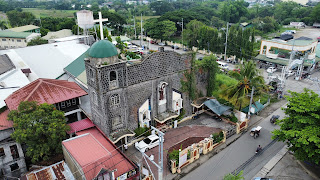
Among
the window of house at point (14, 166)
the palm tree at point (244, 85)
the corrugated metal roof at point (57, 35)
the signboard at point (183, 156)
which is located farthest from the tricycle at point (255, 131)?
the corrugated metal roof at point (57, 35)

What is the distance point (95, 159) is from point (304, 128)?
19.0 m

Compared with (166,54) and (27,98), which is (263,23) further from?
(27,98)

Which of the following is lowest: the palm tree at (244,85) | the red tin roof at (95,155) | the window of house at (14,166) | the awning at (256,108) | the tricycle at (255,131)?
the window of house at (14,166)

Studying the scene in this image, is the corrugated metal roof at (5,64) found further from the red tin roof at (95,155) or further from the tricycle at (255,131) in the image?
the tricycle at (255,131)

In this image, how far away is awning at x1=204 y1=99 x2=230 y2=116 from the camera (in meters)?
32.2

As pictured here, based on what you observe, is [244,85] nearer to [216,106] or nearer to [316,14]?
[216,106]

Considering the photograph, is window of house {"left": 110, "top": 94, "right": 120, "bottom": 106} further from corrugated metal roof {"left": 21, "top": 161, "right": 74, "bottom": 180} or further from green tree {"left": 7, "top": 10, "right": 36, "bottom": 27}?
green tree {"left": 7, "top": 10, "right": 36, "bottom": 27}

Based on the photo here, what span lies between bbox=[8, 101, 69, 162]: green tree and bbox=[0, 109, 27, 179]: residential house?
4.33ft

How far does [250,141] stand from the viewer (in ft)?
96.2

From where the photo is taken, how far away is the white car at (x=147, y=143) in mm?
26891

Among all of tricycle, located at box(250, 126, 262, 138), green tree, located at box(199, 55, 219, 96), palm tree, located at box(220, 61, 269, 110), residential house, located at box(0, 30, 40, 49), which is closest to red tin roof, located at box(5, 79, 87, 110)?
green tree, located at box(199, 55, 219, 96)

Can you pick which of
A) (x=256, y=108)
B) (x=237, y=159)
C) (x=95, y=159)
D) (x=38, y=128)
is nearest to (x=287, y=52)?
(x=256, y=108)

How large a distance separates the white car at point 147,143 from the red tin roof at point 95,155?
11.9 ft

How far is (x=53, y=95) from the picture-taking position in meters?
27.9
